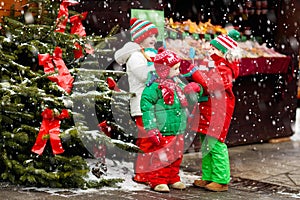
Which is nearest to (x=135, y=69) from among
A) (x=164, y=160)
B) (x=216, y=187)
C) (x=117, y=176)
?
(x=164, y=160)

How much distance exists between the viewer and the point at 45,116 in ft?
20.6

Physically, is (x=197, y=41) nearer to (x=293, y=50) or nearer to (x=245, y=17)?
(x=245, y=17)

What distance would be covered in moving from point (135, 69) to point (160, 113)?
683mm

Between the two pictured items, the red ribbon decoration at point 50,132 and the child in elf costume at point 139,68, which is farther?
the child in elf costume at point 139,68

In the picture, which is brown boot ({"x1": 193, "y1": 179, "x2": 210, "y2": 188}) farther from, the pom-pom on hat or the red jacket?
the pom-pom on hat

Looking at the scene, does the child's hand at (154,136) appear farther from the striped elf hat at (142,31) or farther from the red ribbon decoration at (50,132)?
the striped elf hat at (142,31)

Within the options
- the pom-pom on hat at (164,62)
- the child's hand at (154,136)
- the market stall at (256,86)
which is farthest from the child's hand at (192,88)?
the market stall at (256,86)

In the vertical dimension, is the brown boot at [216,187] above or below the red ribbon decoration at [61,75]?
below

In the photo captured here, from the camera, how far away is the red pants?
22.4 ft

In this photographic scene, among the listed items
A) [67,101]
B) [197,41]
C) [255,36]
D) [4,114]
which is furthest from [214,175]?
[255,36]

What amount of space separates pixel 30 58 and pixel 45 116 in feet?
3.28

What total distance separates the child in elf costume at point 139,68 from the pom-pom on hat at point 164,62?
8.7 inches

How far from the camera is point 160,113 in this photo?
22.2 feet

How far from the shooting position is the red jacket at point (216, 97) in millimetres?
6887
